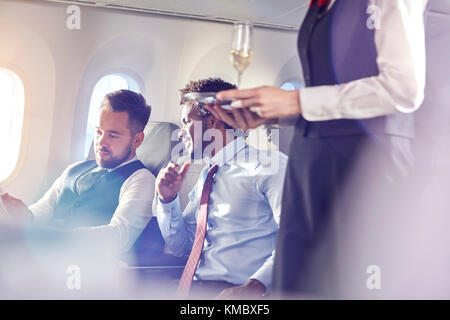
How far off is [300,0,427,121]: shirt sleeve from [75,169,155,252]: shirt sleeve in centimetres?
169

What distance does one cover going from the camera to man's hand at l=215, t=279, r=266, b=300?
141cm

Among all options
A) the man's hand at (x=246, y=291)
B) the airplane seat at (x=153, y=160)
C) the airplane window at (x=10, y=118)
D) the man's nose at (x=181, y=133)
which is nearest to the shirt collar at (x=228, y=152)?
the man's nose at (x=181, y=133)

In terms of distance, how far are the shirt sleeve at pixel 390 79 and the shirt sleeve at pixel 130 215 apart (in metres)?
1.69

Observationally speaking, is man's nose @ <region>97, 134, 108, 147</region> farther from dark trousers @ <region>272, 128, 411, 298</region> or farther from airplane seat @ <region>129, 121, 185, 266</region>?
dark trousers @ <region>272, 128, 411, 298</region>

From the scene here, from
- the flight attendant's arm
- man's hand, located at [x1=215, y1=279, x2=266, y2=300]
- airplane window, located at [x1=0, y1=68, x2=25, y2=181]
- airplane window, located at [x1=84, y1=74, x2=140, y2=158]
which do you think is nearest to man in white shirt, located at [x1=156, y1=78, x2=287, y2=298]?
man's hand, located at [x1=215, y1=279, x2=266, y2=300]

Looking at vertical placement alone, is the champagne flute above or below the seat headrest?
above

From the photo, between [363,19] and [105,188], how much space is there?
1.84 m

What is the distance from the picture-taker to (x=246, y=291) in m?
1.42

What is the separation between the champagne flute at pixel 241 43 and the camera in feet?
3.79

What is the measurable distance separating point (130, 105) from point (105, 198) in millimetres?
599

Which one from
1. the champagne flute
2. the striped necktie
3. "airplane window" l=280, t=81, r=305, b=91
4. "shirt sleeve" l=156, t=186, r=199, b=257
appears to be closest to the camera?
the champagne flute

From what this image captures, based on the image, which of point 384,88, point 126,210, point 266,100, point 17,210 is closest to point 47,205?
point 17,210

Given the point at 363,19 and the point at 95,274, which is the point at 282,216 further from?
the point at 95,274
